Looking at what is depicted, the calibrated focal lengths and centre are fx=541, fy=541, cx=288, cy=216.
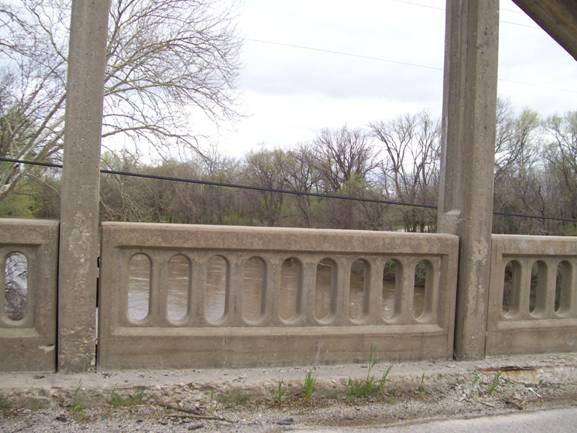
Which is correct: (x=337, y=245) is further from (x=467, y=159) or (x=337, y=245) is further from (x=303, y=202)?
(x=303, y=202)

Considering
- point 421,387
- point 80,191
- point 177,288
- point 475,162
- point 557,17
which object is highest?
point 557,17

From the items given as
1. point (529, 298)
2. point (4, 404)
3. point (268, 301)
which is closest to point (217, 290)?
point (529, 298)

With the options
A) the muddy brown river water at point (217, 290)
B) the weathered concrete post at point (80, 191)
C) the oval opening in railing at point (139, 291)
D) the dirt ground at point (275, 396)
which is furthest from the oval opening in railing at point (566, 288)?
the oval opening in railing at point (139, 291)

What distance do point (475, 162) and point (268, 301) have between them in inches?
76.6

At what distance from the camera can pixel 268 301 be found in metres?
3.85

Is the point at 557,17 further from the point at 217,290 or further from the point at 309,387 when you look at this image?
the point at 217,290

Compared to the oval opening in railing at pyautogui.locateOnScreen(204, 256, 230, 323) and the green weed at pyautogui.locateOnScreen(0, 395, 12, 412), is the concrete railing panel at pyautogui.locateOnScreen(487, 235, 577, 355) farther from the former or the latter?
the oval opening in railing at pyautogui.locateOnScreen(204, 256, 230, 323)

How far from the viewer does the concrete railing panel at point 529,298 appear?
436 cm

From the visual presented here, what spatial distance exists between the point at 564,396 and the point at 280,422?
7.20 ft

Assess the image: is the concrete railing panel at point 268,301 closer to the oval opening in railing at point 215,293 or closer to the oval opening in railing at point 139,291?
the oval opening in railing at point 215,293

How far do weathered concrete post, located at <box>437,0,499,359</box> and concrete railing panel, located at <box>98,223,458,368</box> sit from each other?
116 mm

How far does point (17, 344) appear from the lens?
3.40m

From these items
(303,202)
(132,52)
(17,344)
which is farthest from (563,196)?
(17,344)

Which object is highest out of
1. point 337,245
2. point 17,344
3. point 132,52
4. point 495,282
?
point 132,52
